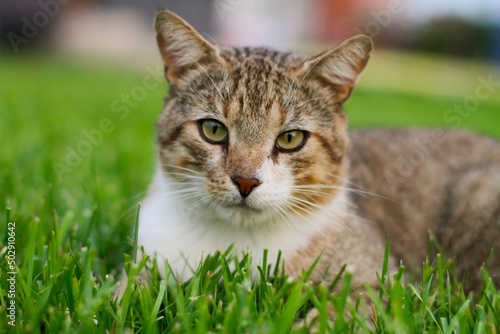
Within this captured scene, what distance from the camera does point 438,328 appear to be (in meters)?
2.11

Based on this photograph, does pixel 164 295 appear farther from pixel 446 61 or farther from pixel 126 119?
pixel 446 61

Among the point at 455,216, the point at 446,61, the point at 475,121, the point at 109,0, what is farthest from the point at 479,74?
the point at 455,216

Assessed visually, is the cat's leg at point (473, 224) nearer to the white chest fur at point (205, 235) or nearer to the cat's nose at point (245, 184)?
the white chest fur at point (205, 235)

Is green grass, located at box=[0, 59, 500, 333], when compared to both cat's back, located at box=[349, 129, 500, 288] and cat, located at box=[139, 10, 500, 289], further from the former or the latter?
cat's back, located at box=[349, 129, 500, 288]

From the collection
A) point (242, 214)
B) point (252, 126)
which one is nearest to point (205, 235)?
point (242, 214)

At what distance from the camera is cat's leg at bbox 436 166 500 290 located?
3.01m

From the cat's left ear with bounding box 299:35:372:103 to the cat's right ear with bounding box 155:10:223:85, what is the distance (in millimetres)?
534

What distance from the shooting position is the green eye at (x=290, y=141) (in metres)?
2.62

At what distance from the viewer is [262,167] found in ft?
7.90

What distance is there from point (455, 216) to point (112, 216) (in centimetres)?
230

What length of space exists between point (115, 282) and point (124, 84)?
33.7 ft

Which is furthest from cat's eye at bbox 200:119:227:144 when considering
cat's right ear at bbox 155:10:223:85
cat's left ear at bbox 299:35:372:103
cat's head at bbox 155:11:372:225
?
cat's left ear at bbox 299:35:372:103

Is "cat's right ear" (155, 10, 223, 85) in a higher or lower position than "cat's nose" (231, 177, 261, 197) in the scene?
higher

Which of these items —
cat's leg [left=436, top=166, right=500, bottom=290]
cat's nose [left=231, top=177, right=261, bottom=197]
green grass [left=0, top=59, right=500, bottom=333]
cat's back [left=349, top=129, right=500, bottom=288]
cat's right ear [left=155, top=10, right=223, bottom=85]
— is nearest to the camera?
green grass [left=0, top=59, right=500, bottom=333]
